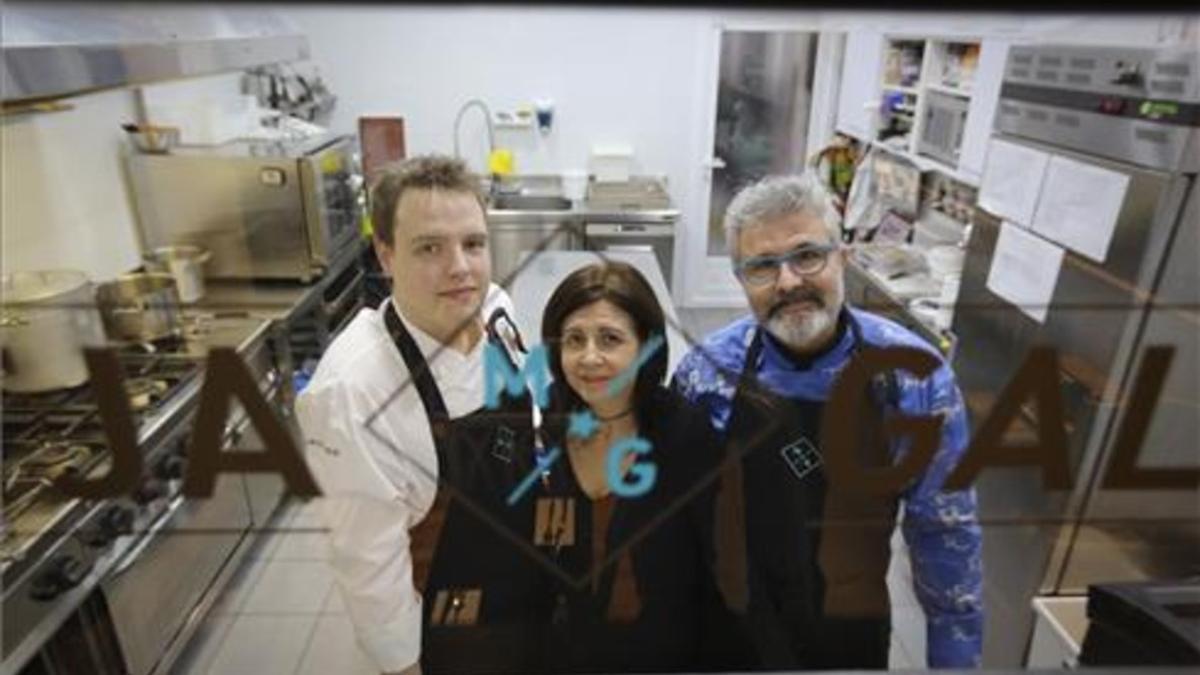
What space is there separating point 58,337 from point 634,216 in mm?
2732

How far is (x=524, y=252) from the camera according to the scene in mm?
641

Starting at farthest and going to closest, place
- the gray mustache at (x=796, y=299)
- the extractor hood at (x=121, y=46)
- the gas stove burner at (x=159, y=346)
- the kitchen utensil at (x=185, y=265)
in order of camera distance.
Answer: the kitchen utensil at (x=185, y=265) < the extractor hood at (x=121, y=46) < the gray mustache at (x=796, y=299) < the gas stove burner at (x=159, y=346)

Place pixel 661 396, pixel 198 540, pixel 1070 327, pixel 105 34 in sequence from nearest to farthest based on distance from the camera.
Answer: pixel 661 396 → pixel 1070 327 → pixel 105 34 → pixel 198 540

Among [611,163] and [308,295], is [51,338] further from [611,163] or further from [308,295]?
[611,163]

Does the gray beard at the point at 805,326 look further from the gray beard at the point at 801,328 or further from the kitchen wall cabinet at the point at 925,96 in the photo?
the kitchen wall cabinet at the point at 925,96

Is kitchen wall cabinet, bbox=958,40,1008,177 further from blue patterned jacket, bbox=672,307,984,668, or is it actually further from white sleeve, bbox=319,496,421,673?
white sleeve, bbox=319,496,421,673

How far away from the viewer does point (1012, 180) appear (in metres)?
1.58

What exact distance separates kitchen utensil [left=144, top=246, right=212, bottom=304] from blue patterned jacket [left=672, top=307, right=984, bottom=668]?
4.99 ft

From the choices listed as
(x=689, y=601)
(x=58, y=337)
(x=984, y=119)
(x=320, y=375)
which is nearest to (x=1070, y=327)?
(x=689, y=601)

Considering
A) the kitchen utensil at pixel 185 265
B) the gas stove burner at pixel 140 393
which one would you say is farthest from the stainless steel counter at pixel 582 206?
the gas stove burner at pixel 140 393

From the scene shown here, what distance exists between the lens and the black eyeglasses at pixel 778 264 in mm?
621

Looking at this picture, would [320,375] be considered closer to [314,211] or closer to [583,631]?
[583,631]

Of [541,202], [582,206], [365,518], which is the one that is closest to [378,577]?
[365,518]

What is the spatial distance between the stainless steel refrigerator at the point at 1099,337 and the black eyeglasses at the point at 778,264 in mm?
139
